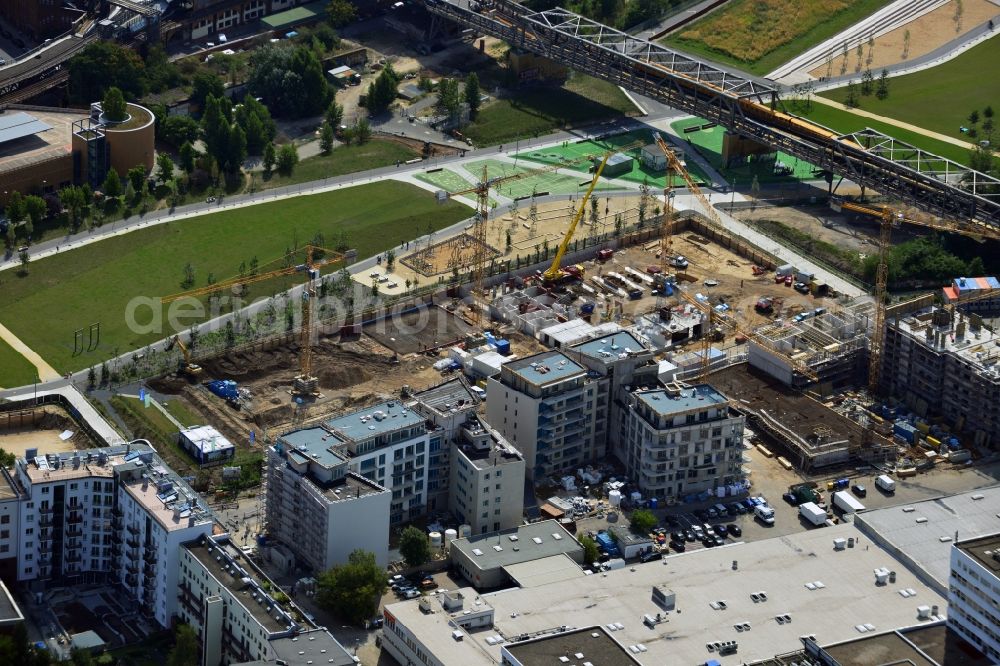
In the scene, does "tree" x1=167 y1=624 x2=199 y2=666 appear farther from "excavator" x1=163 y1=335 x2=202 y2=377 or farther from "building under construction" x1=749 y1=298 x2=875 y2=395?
"building under construction" x1=749 y1=298 x2=875 y2=395

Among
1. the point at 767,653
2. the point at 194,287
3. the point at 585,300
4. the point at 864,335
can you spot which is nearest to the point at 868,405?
the point at 864,335

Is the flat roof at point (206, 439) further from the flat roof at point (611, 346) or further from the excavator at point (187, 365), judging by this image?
the flat roof at point (611, 346)

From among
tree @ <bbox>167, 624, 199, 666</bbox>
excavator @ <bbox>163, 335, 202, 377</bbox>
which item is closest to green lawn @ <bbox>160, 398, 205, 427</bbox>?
excavator @ <bbox>163, 335, 202, 377</bbox>

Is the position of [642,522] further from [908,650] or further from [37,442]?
[37,442]

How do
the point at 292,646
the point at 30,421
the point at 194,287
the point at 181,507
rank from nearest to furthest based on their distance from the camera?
the point at 292,646
the point at 181,507
the point at 30,421
the point at 194,287

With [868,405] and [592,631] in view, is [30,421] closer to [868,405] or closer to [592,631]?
[592,631]

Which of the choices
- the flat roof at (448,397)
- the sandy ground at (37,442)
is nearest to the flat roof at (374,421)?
the flat roof at (448,397)
